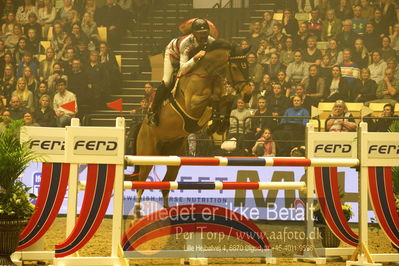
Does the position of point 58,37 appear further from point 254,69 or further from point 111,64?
point 254,69

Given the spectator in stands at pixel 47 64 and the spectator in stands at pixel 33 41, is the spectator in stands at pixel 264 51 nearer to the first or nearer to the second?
the spectator in stands at pixel 47 64

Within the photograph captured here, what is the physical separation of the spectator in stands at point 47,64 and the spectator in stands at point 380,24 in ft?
18.5

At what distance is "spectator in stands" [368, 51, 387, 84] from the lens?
10898 millimetres

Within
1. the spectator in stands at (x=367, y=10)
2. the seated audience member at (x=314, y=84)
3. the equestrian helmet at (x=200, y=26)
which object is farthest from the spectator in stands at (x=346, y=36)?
the equestrian helmet at (x=200, y=26)

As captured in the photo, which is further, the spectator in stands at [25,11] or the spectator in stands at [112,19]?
the spectator in stands at [25,11]

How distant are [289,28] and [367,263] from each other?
7.21 metres

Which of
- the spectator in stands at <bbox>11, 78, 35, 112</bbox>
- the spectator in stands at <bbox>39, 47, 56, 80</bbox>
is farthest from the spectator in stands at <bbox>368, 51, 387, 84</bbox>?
the spectator in stands at <bbox>11, 78, 35, 112</bbox>

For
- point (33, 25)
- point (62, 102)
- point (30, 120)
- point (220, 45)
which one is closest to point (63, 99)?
point (62, 102)

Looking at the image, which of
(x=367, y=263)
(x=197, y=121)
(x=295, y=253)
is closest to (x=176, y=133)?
(x=197, y=121)

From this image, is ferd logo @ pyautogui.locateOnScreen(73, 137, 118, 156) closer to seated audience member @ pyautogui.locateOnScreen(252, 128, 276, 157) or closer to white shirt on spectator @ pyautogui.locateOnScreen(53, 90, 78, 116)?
seated audience member @ pyautogui.locateOnScreen(252, 128, 276, 157)

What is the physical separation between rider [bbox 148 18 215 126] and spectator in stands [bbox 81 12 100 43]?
331cm

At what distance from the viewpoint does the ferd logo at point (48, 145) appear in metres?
4.85

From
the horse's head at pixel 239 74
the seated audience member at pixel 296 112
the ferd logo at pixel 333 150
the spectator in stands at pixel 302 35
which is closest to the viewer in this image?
the ferd logo at pixel 333 150

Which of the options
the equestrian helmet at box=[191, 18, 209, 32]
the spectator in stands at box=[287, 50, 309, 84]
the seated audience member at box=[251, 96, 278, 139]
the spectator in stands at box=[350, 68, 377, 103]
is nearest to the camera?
the equestrian helmet at box=[191, 18, 209, 32]
